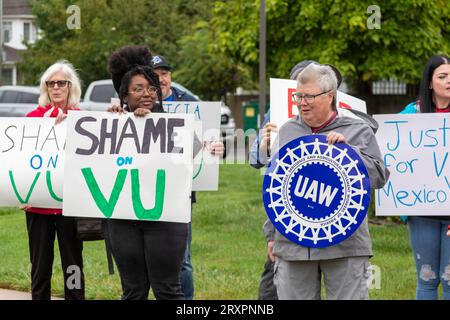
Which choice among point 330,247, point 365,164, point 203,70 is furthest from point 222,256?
point 203,70

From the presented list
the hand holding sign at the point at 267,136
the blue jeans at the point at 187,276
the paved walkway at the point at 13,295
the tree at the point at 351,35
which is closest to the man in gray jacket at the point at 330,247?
the hand holding sign at the point at 267,136

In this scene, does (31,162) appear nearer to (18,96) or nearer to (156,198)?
(156,198)

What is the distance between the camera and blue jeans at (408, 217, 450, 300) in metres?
5.09

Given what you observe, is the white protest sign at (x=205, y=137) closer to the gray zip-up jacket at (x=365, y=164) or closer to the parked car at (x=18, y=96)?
the gray zip-up jacket at (x=365, y=164)

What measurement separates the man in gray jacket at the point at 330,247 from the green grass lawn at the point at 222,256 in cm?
247

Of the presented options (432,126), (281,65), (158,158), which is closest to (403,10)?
(281,65)

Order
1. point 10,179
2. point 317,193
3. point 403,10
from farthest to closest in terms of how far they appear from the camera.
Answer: point 403,10 → point 10,179 → point 317,193

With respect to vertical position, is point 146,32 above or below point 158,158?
above

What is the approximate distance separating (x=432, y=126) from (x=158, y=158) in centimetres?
166

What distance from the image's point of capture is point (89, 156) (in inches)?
190

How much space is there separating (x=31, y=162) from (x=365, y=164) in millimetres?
2374

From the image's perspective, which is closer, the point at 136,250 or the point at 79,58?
the point at 136,250

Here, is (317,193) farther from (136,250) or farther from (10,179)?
(10,179)

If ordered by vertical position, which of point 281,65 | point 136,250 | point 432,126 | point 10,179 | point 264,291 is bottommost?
point 264,291
